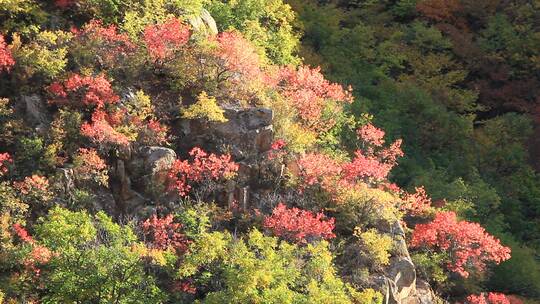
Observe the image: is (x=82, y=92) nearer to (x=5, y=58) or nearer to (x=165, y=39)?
(x=5, y=58)

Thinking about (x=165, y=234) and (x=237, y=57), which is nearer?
(x=165, y=234)

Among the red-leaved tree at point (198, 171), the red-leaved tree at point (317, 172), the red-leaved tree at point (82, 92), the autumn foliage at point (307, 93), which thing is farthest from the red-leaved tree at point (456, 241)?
the red-leaved tree at point (82, 92)

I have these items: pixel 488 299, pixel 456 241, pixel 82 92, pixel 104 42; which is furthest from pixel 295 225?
pixel 104 42

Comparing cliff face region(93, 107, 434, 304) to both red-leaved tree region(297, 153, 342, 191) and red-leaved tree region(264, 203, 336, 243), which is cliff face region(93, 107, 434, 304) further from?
red-leaved tree region(264, 203, 336, 243)

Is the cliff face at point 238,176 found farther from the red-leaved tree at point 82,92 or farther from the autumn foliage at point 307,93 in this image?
the autumn foliage at point 307,93

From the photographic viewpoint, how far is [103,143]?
24.6 meters

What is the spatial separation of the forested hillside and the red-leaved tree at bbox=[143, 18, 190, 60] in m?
0.06

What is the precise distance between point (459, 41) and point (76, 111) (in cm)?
3268

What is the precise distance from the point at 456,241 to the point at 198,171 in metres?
10.2

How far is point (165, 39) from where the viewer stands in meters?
26.6

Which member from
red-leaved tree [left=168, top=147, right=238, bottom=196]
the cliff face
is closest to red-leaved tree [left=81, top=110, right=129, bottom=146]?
the cliff face

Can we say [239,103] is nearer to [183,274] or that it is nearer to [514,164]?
[183,274]

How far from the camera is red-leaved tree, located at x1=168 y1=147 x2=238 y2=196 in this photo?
24.5 metres

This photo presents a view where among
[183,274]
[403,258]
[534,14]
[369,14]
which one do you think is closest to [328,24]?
[369,14]
